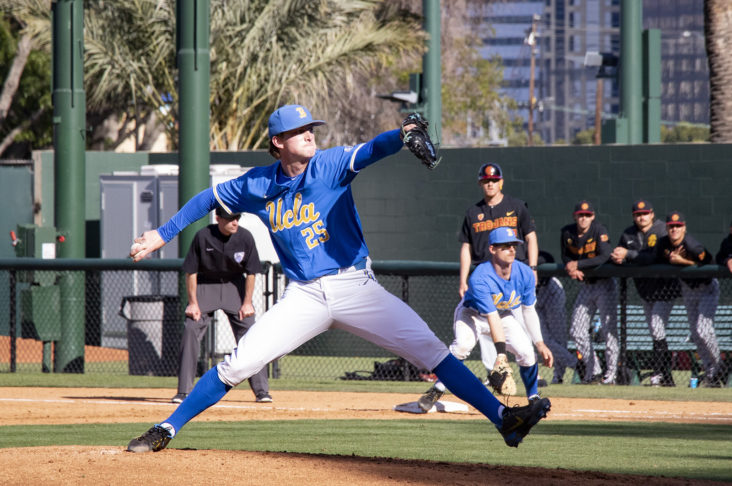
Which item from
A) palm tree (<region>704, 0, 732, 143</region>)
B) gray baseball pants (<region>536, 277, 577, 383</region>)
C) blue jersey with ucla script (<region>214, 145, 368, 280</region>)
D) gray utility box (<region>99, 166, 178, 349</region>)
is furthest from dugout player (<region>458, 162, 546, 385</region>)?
palm tree (<region>704, 0, 732, 143</region>)

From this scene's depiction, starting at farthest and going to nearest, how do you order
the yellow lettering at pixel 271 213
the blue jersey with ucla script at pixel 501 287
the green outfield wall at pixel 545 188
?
the green outfield wall at pixel 545 188, the blue jersey with ucla script at pixel 501 287, the yellow lettering at pixel 271 213

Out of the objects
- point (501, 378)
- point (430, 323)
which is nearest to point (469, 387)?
point (501, 378)

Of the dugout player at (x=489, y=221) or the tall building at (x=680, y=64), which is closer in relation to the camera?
the dugout player at (x=489, y=221)

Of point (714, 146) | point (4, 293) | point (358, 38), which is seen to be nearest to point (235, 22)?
point (358, 38)

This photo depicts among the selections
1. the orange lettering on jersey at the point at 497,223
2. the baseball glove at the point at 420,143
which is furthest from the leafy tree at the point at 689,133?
the baseball glove at the point at 420,143

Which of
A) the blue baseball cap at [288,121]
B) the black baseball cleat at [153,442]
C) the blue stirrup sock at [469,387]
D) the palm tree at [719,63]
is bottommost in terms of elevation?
the black baseball cleat at [153,442]

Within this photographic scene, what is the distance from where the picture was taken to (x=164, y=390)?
1256 centimetres

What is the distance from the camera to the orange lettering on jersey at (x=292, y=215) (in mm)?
6516

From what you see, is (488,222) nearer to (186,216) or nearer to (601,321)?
(601,321)

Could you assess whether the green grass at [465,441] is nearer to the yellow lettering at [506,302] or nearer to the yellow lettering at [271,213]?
the yellow lettering at [506,302]

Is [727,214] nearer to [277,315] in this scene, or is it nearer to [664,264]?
[664,264]

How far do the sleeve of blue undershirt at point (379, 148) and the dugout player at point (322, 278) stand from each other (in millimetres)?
67

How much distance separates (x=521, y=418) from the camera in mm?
6535

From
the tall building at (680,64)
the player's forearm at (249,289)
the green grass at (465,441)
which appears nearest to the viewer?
the green grass at (465,441)
